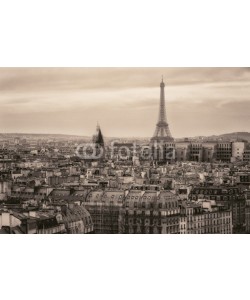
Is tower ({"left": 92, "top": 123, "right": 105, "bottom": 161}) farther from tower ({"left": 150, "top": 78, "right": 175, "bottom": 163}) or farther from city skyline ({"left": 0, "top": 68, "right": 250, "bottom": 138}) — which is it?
tower ({"left": 150, "top": 78, "right": 175, "bottom": 163})

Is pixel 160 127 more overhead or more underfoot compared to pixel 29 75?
more underfoot

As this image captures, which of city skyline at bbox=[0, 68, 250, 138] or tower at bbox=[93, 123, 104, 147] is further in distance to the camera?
tower at bbox=[93, 123, 104, 147]

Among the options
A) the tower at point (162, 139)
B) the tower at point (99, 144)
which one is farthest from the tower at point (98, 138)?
the tower at point (162, 139)

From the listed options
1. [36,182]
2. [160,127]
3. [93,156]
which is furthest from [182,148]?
[36,182]

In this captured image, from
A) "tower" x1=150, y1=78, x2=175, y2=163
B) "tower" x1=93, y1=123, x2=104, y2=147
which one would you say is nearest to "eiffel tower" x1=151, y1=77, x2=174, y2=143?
"tower" x1=150, y1=78, x2=175, y2=163
